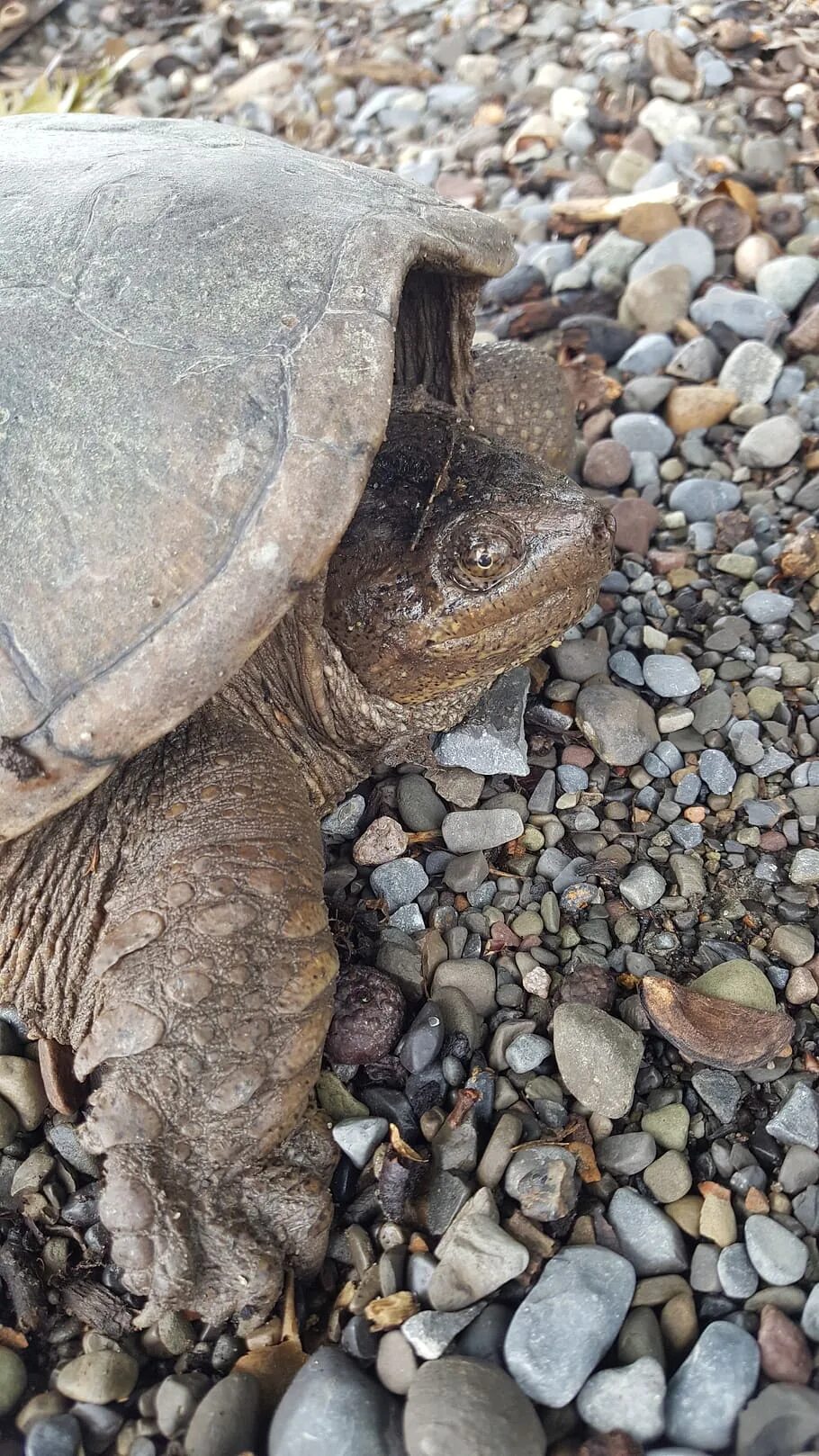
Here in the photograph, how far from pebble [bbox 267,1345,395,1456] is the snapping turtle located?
19 cm

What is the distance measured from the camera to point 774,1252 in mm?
1922

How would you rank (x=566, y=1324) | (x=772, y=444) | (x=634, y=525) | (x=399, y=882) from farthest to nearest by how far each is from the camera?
1. (x=772, y=444)
2. (x=634, y=525)
3. (x=399, y=882)
4. (x=566, y=1324)

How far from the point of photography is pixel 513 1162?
2.07 m

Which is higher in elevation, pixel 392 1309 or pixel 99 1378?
pixel 99 1378

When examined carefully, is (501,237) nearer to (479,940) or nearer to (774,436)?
(774,436)

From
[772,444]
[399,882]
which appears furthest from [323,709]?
[772,444]

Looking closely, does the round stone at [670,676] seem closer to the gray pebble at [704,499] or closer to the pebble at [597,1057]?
the gray pebble at [704,499]

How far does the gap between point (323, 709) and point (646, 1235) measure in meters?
1.36

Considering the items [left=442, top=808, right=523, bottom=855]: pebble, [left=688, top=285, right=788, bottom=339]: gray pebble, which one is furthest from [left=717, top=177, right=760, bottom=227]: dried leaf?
[left=442, top=808, right=523, bottom=855]: pebble

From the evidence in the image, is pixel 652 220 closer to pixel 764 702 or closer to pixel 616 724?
pixel 764 702

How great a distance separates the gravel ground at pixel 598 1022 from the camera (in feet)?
5.99

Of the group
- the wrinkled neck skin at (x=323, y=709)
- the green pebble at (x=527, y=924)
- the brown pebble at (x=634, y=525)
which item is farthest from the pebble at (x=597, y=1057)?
the brown pebble at (x=634, y=525)

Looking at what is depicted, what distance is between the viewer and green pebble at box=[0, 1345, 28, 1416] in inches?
75.7

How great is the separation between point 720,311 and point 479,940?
2.71 meters
